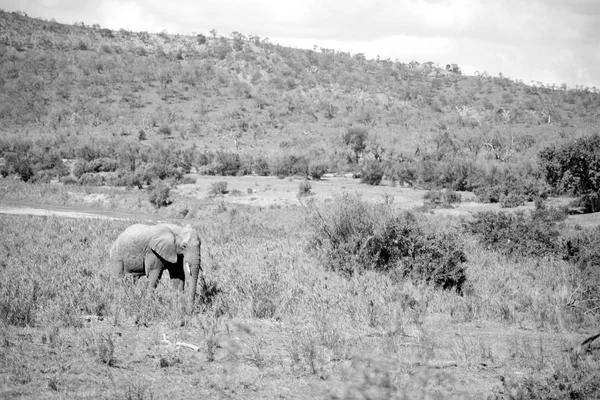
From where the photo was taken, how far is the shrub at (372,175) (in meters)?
41.3

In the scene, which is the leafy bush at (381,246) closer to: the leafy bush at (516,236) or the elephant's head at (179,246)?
the leafy bush at (516,236)

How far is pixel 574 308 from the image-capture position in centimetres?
1099

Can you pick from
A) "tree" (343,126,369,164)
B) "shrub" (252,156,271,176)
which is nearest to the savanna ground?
"shrub" (252,156,271,176)

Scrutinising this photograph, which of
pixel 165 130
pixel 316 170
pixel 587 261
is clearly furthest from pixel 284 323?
pixel 165 130

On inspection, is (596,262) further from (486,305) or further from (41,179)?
(41,179)

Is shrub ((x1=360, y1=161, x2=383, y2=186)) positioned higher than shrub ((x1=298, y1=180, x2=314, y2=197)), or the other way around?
shrub ((x1=360, y1=161, x2=383, y2=186))

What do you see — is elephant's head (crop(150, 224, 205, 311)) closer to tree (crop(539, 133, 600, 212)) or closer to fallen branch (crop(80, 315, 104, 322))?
fallen branch (crop(80, 315, 104, 322))

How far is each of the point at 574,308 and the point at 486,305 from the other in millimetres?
1710

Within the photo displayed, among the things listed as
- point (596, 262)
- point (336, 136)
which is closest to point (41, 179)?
point (336, 136)

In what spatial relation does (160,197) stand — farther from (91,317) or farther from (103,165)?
(91,317)

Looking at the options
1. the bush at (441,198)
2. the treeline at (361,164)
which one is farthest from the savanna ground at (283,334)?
the bush at (441,198)

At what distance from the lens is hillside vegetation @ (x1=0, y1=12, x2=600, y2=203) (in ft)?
144

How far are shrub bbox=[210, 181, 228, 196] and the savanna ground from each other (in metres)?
21.7

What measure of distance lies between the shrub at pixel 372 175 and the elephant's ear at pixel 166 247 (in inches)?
1219
